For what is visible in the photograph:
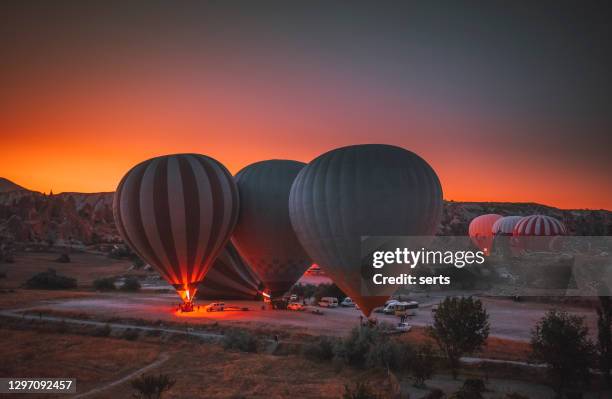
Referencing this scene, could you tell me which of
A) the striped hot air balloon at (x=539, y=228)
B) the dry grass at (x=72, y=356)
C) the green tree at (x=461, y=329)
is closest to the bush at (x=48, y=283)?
the dry grass at (x=72, y=356)

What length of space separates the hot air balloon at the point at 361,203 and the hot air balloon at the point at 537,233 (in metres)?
44.6

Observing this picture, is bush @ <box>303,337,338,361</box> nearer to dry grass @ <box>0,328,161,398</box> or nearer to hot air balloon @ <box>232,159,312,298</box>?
dry grass @ <box>0,328,161,398</box>

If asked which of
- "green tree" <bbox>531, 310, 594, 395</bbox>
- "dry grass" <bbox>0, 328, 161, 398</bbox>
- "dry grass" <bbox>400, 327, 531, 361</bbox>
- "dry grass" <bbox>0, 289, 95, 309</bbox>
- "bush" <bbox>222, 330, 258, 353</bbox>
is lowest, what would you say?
"dry grass" <bbox>0, 328, 161, 398</bbox>

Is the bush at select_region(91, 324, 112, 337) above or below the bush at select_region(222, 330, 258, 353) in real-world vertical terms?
below

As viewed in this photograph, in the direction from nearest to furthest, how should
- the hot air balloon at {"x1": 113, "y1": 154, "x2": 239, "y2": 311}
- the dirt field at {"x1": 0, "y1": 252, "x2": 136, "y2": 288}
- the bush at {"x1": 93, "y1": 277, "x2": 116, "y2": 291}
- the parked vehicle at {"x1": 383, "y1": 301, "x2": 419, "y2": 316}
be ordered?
the hot air balloon at {"x1": 113, "y1": 154, "x2": 239, "y2": 311}, the parked vehicle at {"x1": 383, "y1": 301, "x2": 419, "y2": 316}, the bush at {"x1": 93, "y1": 277, "x2": 116, "y2": 291}, the dirt field at {"x1": 0, "y1": 252, "x2": 136, "y2": 288}

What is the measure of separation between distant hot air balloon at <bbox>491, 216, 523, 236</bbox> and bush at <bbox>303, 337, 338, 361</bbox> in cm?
5255

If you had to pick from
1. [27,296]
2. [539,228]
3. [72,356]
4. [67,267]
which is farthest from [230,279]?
[539,228]

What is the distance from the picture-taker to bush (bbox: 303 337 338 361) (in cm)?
2384

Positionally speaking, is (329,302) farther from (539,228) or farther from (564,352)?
(539,228)

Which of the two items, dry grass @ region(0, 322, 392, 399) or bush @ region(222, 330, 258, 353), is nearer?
dry grass @ region(0, 322, 392, 399)

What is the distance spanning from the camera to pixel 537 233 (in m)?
63.3

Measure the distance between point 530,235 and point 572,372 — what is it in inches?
1993

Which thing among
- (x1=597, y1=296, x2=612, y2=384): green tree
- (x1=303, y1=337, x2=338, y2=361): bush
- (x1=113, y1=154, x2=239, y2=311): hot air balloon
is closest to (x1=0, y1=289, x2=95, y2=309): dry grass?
(x1=113, y1=154, x2=239, y2=311): hot air balloon

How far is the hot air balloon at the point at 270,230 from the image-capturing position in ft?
115
